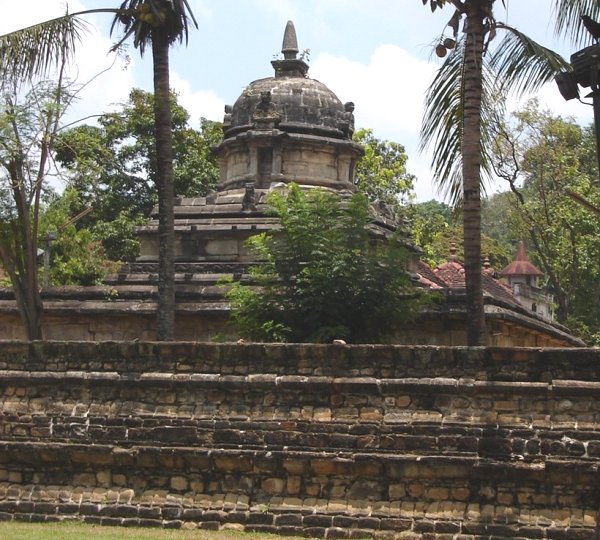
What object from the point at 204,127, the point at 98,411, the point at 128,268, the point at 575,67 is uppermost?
the point at 204,127

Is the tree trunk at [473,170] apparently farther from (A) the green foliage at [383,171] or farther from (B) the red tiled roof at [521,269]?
(B) the red tiled roof at [521,269]

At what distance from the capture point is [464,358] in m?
10.6

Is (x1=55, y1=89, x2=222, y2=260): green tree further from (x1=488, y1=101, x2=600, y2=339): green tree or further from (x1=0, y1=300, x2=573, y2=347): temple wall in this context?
(x1=0, y1=300, x2=573, y2=347): temple wall

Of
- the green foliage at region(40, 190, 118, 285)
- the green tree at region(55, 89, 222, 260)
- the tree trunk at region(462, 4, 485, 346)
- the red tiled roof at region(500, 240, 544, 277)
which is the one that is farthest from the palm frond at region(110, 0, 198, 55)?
the red tiled roof at region(500, 240, 544, 277)

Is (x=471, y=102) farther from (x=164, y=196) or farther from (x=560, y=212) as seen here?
(x=560, y=212)

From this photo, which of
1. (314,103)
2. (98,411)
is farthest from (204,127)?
(98,411)

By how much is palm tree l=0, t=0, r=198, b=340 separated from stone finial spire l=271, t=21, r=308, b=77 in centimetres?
450

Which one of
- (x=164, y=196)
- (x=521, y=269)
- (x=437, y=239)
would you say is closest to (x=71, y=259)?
(x=164, y=196)

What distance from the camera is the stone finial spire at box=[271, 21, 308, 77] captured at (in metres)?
20.3

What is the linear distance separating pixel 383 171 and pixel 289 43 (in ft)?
54.2

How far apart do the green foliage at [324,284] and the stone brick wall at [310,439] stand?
261 centimetres

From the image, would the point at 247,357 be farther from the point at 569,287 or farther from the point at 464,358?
the point at 569,287

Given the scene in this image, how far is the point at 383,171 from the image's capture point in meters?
36.8

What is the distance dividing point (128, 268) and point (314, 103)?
4513 mm
